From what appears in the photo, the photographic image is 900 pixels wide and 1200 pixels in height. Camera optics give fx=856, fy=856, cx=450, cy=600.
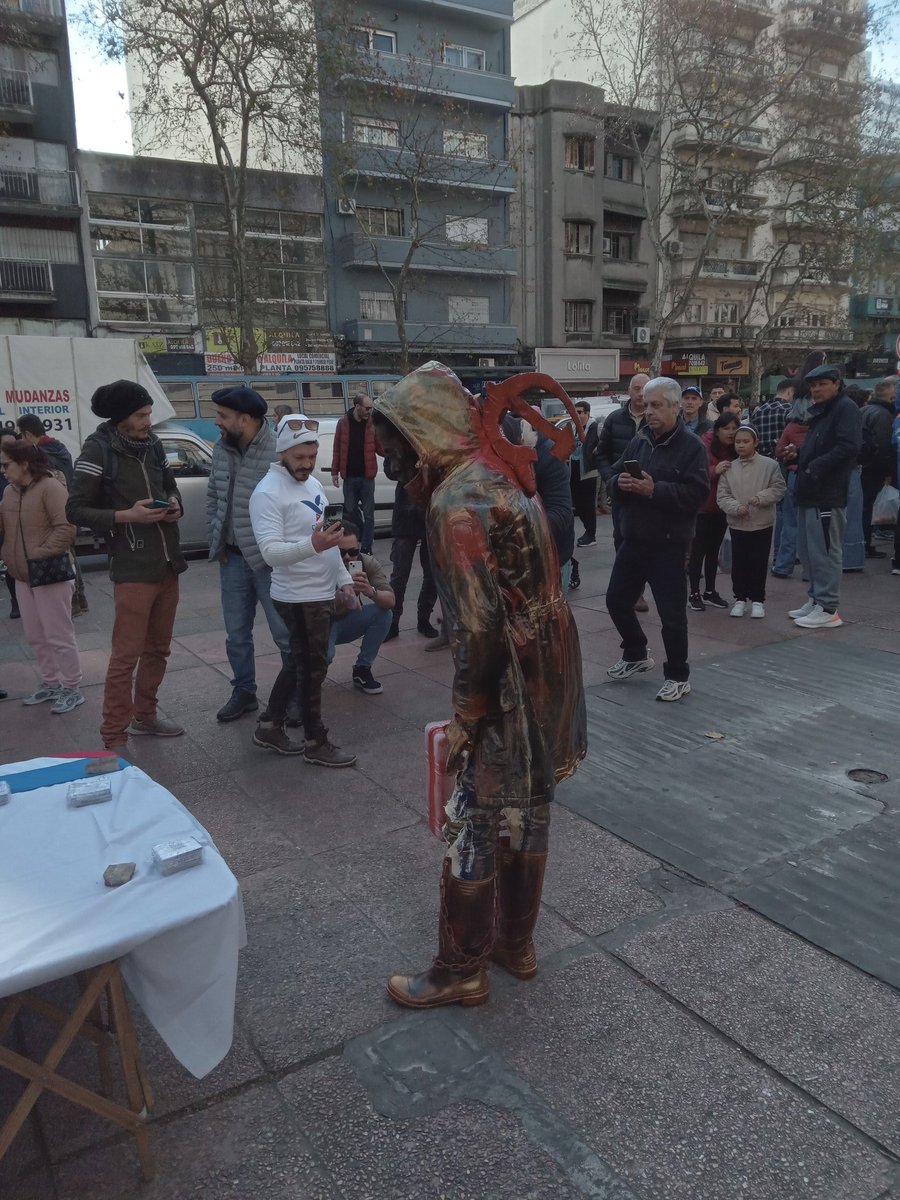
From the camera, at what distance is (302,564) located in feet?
14.2

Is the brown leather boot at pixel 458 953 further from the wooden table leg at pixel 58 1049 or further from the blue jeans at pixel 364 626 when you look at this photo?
the blue jeans at pixel 364 626

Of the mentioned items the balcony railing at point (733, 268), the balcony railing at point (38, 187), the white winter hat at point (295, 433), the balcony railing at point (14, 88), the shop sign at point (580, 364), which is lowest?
the white winter hat at point (295, 433)

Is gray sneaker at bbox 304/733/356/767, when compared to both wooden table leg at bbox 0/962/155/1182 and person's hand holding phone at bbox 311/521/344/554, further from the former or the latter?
wooden table leg at bbox 0/962/155/1182

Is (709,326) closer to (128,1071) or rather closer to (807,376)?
(807,376)

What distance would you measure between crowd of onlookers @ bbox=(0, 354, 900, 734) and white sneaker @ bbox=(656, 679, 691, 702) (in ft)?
0.04

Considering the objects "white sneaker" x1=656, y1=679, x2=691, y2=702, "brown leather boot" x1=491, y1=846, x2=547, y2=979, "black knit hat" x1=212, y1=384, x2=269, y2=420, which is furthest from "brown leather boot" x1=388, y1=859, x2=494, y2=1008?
"black knit hat" x1=212, y1=384, x2=269, y2=420

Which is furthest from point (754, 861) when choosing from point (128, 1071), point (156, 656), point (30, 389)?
point (30, 389)

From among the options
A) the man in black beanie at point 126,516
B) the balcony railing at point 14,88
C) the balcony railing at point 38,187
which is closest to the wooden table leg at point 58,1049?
the man in black beanie at point 126,516

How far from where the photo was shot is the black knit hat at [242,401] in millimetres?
4836

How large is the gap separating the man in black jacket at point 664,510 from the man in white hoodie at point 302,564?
6.25 ft

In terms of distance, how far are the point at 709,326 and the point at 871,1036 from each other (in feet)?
133

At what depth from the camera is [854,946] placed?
2.91 m

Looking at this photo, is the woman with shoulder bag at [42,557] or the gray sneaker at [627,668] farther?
the gray sneaker at [627,668]

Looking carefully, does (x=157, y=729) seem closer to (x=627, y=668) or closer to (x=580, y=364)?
(x=627, y=668)
